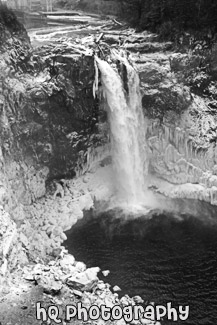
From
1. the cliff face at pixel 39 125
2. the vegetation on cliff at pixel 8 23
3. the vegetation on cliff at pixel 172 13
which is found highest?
the vegetation on cliff at pixel 172 13

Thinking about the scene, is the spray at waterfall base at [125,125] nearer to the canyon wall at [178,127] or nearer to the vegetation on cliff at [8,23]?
the canyon wall at [178,127]

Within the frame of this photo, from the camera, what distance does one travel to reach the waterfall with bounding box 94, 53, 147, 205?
22469mm

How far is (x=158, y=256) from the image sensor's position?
59.3 ft

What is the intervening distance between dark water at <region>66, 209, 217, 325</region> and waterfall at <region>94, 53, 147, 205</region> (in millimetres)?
2908

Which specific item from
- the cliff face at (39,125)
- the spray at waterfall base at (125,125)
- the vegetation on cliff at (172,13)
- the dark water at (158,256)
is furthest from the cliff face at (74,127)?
the dark water at (158,256)

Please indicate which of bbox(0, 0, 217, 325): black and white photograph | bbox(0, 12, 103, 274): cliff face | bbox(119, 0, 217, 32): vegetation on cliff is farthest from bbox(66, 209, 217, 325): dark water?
bbox(119, 0, 217, 32): vegetation on cliff

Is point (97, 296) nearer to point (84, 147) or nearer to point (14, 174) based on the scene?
point (14, 174)

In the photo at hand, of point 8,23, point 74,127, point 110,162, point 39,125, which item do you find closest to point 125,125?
point 110,162

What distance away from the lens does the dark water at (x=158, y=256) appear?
1582cm

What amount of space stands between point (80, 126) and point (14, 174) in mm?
5170

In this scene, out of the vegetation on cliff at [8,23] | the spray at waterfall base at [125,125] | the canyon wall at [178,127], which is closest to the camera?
the vegetation on cliff at [8,23]

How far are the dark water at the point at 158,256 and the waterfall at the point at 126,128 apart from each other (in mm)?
2908

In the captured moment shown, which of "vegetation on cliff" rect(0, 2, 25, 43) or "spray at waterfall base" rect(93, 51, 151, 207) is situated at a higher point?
"vegetation on cliff" rect(0, 2, 25, 43)

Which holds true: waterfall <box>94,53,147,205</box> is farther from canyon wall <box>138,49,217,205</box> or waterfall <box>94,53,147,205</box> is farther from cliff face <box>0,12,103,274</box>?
cliff face <box>0,12,103,274</box>
